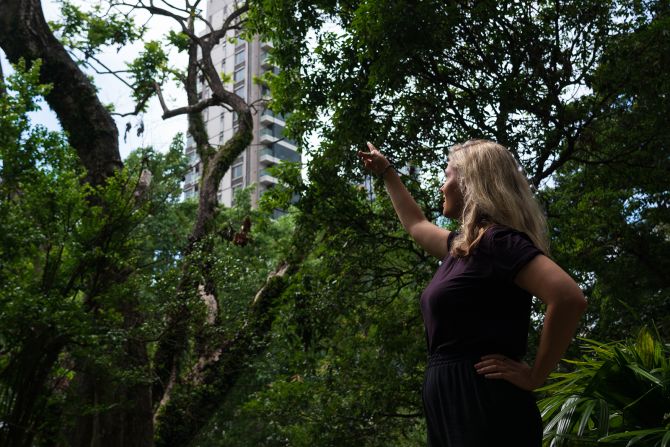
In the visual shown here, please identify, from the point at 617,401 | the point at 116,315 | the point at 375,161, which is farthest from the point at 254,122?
the point at 375,161

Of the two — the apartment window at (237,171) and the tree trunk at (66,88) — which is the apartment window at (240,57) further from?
the tree trunk at (66,88)

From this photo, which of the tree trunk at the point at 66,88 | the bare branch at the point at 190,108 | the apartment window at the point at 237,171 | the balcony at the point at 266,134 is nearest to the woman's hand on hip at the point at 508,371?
the tree trunk at the point at 66,88

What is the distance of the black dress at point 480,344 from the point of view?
1948mm

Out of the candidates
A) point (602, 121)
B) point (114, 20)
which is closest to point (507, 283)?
point (602, 121)

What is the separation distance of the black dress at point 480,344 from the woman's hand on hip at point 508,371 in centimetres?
2

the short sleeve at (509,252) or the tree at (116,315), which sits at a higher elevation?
the tree at (116,315)

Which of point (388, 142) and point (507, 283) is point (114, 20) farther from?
point (507, 283)

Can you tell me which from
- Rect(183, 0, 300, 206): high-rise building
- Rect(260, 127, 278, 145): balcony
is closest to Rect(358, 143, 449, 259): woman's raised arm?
Rect(183, 0, 300, 206): high-rise building

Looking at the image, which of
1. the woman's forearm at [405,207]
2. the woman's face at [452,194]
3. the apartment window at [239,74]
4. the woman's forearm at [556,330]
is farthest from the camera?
the apartment window at [239,74]

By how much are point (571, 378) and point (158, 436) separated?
356 inches

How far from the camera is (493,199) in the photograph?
2.16 meters

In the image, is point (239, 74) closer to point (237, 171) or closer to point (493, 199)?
point (237, 171)

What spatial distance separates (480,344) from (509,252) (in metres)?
0.27

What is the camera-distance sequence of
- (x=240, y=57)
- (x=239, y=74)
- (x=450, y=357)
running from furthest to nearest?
(x=240, y=57) → (x=239, y=74) → (x=450, y=357)
